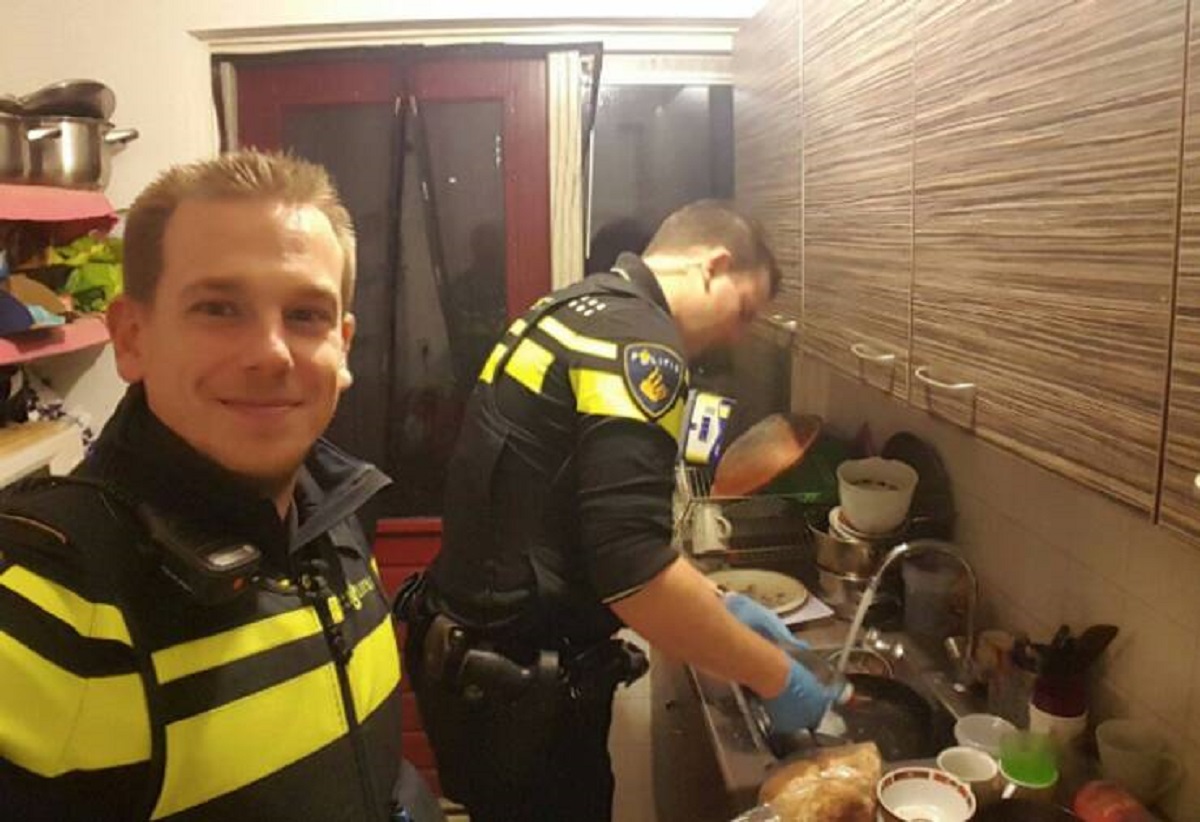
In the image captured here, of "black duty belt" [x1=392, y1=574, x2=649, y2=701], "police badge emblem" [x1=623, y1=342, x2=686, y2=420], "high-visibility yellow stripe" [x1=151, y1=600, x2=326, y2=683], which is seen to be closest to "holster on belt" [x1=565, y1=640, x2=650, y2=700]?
"black duty belt" [x1=392, y1=574, x2=649, y2=701]

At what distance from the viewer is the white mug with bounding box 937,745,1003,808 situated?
128 cm

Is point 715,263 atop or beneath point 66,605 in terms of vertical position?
atop

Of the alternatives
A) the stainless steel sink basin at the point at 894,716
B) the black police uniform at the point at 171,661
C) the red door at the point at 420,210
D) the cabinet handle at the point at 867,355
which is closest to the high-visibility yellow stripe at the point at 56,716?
the black police uniform at the point at 171,661

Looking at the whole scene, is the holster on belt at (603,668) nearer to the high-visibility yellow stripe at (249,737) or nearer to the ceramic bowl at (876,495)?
the ceramic bowl at (876,495)

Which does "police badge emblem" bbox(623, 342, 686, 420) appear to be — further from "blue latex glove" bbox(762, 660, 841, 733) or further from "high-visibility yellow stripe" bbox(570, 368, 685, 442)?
"blue latex glove" bbox(762, 660, 841, 733)

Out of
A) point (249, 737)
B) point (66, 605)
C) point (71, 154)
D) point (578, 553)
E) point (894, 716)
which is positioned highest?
point (71, 154)

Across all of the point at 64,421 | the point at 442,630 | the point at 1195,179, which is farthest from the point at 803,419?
the point at 64,421

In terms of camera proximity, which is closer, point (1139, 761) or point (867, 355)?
point (1139, 761)

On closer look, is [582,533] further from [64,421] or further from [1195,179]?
[64,421]

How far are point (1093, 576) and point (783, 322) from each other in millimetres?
859

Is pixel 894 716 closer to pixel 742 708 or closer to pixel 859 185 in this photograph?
pixel 742 708

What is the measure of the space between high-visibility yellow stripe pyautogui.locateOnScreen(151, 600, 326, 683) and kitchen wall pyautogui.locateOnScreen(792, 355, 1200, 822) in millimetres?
776

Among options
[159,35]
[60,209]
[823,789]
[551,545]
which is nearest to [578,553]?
[551,545]

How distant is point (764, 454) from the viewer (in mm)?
2178
